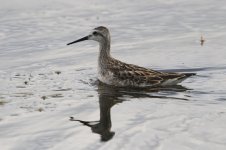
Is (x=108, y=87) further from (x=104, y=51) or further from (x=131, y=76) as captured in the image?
(x=104, y=51)

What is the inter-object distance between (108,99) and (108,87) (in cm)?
175

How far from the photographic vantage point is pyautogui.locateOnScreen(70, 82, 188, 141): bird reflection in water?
47.5ft

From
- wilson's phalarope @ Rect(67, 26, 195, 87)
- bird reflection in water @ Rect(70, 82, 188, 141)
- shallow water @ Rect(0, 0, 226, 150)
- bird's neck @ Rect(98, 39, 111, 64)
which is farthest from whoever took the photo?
bird's neck @ Rect(98, 39, 111, 64)

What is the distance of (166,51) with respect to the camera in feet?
75.3

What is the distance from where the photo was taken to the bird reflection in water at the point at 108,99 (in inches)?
570

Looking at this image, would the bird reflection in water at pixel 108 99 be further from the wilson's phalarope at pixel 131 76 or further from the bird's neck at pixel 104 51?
the bird's neck at pixel 104 51

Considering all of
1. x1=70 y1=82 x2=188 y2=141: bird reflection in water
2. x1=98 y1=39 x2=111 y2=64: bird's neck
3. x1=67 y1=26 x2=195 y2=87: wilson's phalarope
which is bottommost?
x1=70 y1=82 x2=188 y2=141: bird reflection in water

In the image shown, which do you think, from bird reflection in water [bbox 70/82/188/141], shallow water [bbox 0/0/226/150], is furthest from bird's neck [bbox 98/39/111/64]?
bird reflection in water [bbox 70/82/188/141]

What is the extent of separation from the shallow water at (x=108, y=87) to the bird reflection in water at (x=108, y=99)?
0.09 feet

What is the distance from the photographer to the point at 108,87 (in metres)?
19.1

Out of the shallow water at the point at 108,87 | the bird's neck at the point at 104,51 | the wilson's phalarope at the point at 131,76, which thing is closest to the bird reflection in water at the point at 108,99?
the shallow water at the point at 108,87

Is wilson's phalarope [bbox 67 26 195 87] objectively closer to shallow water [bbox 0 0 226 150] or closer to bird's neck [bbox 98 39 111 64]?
bird's neck [bbox 98 39 111 64]

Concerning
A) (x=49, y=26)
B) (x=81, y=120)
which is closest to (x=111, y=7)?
(x=49, y=26)

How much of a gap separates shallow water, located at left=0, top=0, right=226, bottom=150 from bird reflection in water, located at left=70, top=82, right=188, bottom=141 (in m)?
0.03
